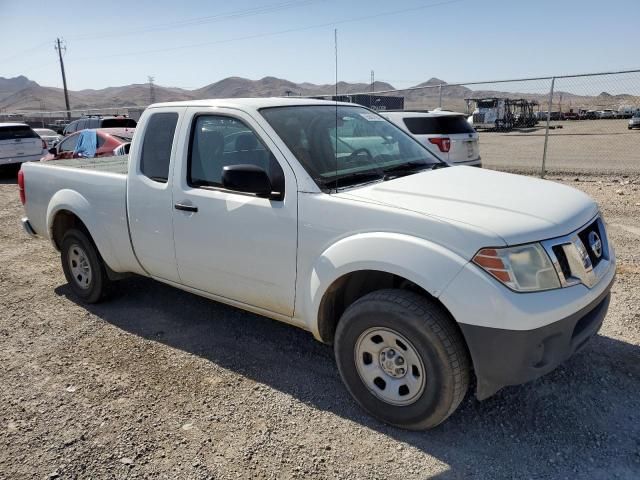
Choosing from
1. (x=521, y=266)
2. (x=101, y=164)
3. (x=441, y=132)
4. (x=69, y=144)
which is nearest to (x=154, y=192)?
(x=101, y=164)

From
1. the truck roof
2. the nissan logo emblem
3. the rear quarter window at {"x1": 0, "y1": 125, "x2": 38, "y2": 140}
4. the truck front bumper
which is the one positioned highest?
the truck roof

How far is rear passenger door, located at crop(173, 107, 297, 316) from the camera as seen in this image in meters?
3.23

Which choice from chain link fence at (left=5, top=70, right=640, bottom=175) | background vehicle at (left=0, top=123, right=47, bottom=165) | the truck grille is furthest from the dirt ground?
background vehicle at (left=0, top=123, right=47, bottom=165)

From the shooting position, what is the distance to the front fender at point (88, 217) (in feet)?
14.7

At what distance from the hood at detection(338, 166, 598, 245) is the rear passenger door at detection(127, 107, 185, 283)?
5.14 feet

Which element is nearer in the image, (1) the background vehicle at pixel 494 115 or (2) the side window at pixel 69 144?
(2) the side window at pixel 69 144

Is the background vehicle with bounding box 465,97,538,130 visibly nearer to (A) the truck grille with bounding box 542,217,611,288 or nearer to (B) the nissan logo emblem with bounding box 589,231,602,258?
(B) the nissan logo emblem with bounding box 589,231,602,258

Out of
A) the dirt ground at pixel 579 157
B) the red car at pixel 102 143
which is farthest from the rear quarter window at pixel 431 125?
the red car at pixel 102 143

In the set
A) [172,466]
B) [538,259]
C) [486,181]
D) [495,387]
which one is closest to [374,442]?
[495,387]

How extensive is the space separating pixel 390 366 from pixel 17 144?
15.5 metres

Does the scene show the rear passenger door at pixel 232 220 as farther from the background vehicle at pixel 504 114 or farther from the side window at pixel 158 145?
the background vehicle at pixel 504 114

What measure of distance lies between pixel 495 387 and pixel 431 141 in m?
7.16

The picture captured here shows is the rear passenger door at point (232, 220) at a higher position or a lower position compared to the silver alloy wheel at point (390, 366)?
higher

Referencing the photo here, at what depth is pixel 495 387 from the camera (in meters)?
2.63
